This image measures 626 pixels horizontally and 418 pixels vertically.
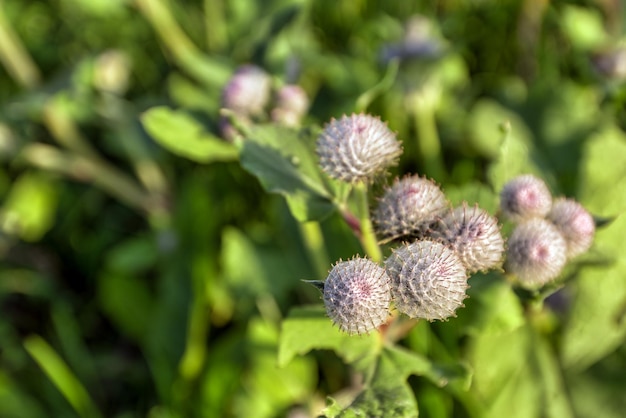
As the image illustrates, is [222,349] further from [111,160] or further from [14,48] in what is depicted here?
[14,48]

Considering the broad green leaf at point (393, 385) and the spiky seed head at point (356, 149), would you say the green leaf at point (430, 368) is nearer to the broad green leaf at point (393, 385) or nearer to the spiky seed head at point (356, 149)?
the broad green leaf at point (393, 385)

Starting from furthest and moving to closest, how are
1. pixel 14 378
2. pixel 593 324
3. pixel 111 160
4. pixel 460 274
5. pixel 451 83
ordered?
pixel 111 160, pixel 451 83, pixel 14 378, pixel 593 324, pixel 460 274

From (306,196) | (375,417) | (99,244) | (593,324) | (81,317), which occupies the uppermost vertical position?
(306,196)

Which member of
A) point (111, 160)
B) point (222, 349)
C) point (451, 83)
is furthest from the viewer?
point (111, 160)

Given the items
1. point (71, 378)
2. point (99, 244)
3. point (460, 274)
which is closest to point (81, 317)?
point (99, 244)

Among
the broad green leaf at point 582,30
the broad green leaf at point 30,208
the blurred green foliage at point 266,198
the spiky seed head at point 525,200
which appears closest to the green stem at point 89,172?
the blurred green foliage at point 266,198

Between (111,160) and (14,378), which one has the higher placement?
(111,160)

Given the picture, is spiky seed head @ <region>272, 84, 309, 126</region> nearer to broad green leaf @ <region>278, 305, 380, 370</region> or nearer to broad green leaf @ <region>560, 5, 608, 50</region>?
broad green leaf @ <region>278, 305, 380, 370</region>
